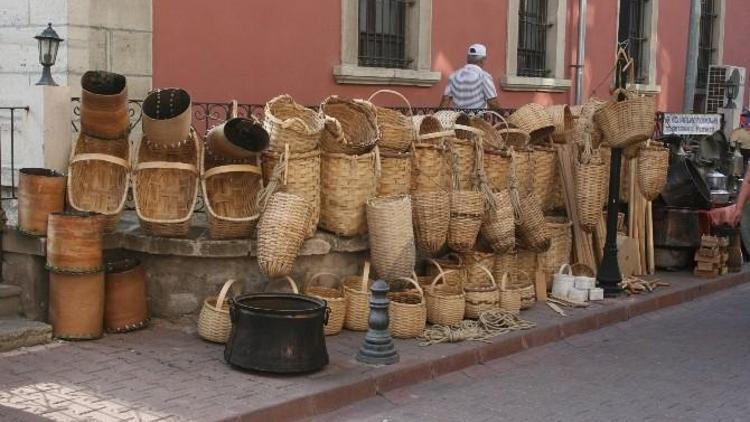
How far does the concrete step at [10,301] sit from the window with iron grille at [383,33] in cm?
513

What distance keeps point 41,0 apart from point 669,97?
12589mm

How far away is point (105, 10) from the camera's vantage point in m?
8.22

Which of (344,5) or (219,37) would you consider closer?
(219,37)

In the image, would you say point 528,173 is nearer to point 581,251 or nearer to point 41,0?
point 581,251

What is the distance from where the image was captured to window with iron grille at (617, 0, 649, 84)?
1648 centimetres

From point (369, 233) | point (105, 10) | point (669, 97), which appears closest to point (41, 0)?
point (105, 10)

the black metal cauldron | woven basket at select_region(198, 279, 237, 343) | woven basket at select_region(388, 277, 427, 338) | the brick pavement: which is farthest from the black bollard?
woven basket at select_region(198, 279, 237, 343)

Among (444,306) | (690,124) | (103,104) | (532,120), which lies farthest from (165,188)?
(690,124)

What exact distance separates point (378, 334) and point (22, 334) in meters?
2.44

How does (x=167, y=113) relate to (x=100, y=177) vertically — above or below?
above

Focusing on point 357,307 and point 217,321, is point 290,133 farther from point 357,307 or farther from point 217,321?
point 217,321

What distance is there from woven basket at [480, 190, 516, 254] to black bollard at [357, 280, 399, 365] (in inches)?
84.9

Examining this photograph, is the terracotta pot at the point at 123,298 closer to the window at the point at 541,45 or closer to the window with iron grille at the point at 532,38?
the window at the point at 541,45

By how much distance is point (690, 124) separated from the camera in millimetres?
12711
